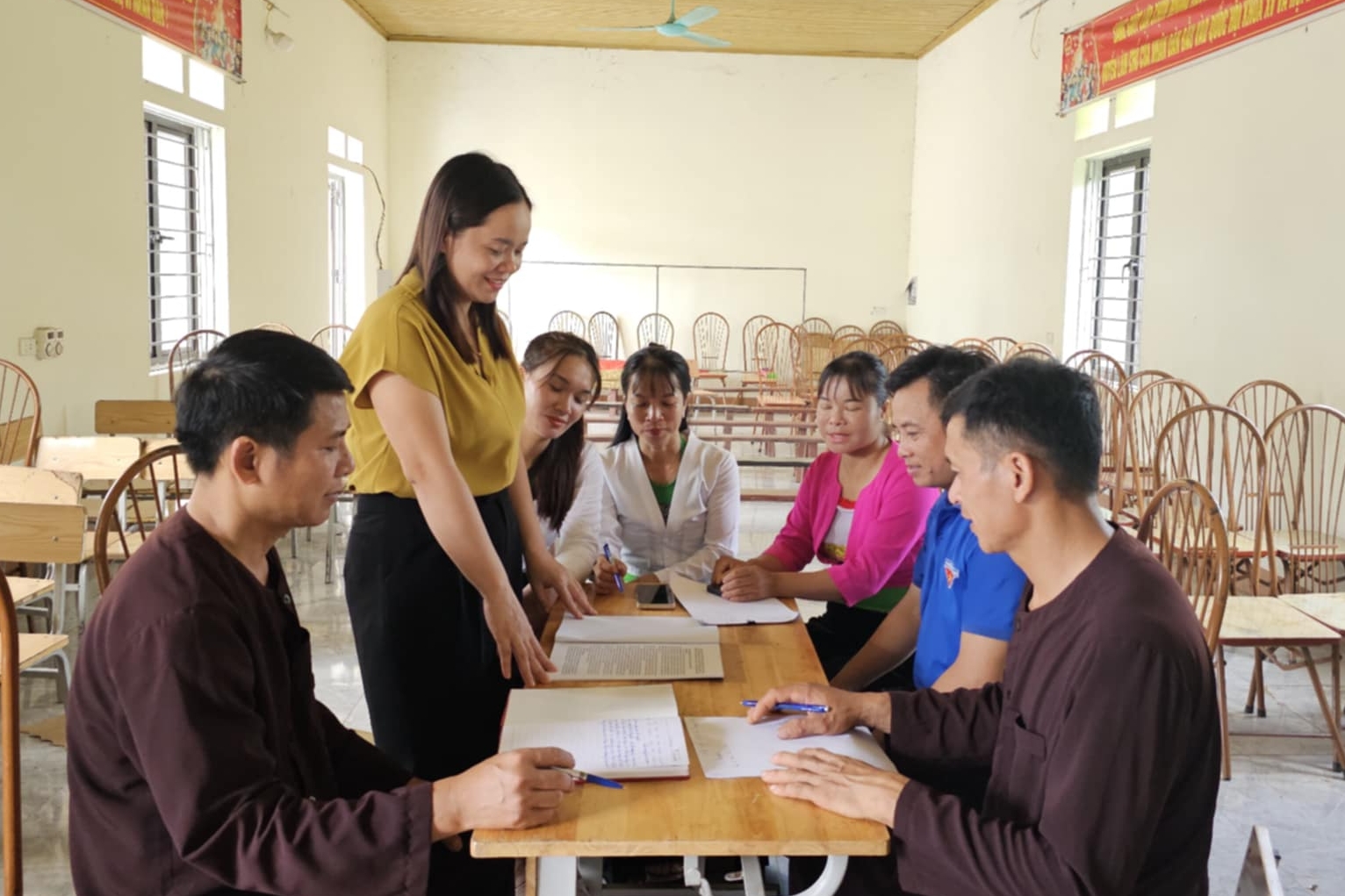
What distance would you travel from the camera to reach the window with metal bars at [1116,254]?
5.61m

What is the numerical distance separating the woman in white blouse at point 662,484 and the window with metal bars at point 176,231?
3.51 meters

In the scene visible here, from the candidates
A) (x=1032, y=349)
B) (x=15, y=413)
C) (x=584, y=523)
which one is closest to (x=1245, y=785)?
(x=584, y=523)

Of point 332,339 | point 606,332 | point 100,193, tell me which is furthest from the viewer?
point 606,332

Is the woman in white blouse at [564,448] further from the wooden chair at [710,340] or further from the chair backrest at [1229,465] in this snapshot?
the wooden chair at [710,340]

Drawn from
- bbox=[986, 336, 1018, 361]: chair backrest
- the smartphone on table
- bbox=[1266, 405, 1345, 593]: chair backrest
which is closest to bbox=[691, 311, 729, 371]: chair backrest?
bbox=[986, 336, 1018, 361]: chair backrest

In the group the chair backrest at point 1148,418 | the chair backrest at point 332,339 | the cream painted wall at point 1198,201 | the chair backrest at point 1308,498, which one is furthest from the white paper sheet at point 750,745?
the chair backrest at point 332,339

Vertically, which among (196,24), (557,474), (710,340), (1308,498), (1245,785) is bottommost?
(1245,785)

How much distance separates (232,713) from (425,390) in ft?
2.05

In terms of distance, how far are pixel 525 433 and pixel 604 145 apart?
7.36m

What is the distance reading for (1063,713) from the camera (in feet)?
3.51

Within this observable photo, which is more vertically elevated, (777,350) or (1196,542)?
(777,350)

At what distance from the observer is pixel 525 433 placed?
7.34ft

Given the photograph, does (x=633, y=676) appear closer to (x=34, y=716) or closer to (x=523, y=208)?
(x=523, y=208)

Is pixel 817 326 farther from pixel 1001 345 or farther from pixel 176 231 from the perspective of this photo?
pixel 176 231
